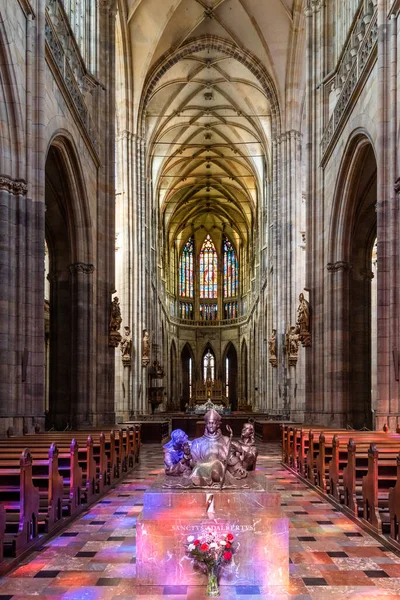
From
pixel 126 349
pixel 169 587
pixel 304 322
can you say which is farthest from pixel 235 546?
pixel 126 349

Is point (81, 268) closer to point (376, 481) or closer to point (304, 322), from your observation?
point (304, 322)

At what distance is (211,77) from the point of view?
3788 centimetres

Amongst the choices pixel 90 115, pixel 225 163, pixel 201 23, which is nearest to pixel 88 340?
pixel 90 115

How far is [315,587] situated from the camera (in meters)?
6.23

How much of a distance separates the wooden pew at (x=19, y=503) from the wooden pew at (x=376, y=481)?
158 inches

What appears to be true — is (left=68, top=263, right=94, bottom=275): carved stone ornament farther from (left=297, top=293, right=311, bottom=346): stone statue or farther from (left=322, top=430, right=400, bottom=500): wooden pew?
(left=322, top=430, right=400, bottom=500): wooden pew

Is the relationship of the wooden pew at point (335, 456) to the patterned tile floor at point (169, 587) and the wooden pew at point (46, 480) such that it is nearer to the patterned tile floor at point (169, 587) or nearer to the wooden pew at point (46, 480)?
the patterned tile floor at point (169, 587)

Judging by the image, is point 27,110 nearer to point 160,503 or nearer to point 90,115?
point 90,115

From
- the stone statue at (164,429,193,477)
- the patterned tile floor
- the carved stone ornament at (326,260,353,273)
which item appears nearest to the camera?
the patterned tile floor

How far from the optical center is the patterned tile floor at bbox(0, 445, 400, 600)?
19.8 feet

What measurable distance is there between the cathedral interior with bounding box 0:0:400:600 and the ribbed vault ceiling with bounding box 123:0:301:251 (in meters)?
0.11

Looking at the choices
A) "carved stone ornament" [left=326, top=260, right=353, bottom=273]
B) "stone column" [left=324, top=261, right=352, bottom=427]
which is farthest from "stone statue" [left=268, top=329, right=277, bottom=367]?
"carved stone ornament" [left=326, top=260, right=353, bottom=273]

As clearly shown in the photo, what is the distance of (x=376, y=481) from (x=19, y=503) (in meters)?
4.21

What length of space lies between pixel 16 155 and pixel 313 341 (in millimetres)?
11619
